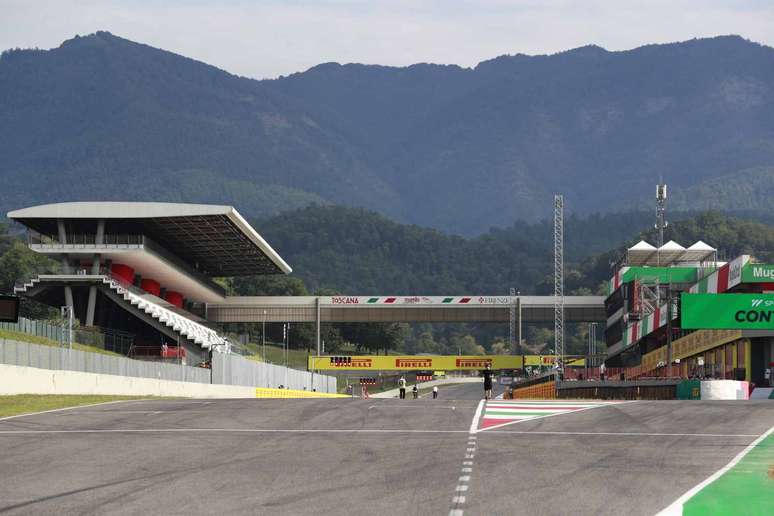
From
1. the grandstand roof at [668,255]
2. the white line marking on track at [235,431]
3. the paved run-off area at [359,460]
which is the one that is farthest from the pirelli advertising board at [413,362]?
the white line marking on track at [235,431]

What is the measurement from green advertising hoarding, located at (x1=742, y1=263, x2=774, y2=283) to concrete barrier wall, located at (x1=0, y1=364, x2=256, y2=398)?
3197 centimetres

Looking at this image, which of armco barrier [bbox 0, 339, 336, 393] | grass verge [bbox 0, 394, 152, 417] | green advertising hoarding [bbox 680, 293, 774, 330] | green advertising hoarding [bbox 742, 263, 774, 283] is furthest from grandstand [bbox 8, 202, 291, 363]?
grass verge [bbox 0, 394, 152, 417]

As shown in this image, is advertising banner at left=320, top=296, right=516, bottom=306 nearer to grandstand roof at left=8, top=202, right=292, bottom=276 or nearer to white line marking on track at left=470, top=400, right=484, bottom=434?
grandstand roof at left=8, top=202, right=292, bottom=276

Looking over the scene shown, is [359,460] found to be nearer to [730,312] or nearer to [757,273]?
[730,312]

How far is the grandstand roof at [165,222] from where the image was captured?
288 ft

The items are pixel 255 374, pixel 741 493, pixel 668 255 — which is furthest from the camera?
pixel 668 255

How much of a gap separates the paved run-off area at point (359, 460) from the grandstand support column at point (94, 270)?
5575 centimetres

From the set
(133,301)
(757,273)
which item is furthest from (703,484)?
(133,301)

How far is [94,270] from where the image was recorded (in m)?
89.8

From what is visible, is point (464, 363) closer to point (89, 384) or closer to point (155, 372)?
point (155, 372)

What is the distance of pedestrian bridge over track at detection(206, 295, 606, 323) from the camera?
124 meters

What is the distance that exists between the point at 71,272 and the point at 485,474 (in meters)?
74.3

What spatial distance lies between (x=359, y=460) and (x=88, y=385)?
3175 cm

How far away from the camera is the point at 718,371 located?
78.5 m
